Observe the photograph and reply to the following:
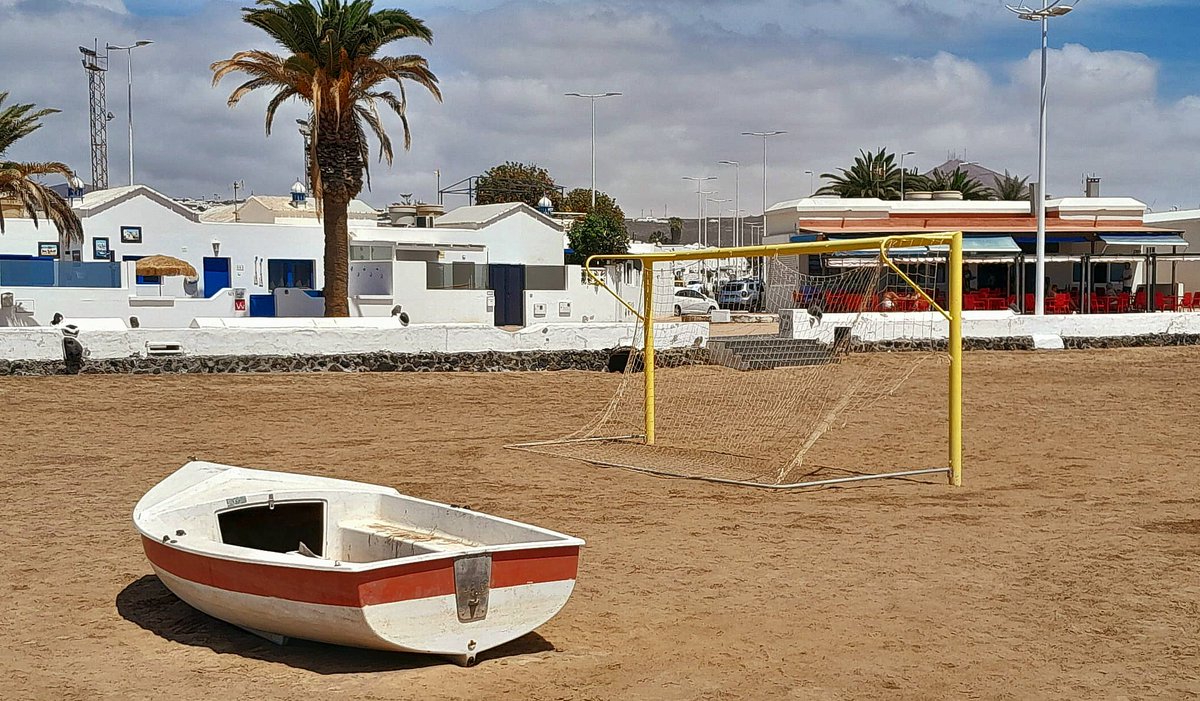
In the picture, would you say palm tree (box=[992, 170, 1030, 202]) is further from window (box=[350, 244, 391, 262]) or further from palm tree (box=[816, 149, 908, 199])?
window (box=[350, 244, 391, 262])

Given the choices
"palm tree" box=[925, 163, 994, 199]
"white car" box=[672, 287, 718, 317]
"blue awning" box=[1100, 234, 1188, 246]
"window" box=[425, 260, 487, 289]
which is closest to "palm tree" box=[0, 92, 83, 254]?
"window" box=[425, 260, 487, 289]

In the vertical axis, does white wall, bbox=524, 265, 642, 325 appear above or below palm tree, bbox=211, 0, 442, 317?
below

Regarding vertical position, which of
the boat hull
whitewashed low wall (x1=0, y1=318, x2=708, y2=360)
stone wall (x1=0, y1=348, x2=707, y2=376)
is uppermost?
whitewashed low wall (x1=0, y1=318, x2=708, y2=360)

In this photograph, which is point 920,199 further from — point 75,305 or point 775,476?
point 775,476

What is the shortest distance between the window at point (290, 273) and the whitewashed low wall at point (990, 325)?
834 inches

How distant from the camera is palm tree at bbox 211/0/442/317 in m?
27.7

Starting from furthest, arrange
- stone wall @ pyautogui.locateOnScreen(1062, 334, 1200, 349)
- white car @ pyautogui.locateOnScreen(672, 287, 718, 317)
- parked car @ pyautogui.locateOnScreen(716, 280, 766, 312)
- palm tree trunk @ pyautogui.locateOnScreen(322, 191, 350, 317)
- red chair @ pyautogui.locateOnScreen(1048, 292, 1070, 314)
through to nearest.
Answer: parked car @ pyautogui.locateOnScreen(716, 280, 766, 312)
white car @ pyautogui.locateOnScreen(672, 287, 718, 317)
red chair @ pyautogui.locateOnScreen(1048, 292, 1070, 314)
palm tree trunk @ pyautogui.locateOnScreen(322, 191, 350, 317)
stone wall @ pyautogui.locateOnScreen(1062, 334, 1200, 349)

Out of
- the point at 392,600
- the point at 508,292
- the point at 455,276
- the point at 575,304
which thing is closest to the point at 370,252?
the point at 455,276

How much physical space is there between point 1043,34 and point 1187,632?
27516mm

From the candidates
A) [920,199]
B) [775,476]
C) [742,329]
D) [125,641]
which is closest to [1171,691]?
[125,641]

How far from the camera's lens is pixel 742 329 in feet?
97.7

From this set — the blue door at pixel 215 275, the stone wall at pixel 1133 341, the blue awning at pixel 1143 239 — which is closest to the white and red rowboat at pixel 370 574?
the stone wall at pixel 1133 341

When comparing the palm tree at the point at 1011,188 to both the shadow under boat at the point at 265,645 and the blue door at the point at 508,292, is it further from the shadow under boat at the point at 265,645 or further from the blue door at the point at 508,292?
the shadow under boat at the point at 265,645

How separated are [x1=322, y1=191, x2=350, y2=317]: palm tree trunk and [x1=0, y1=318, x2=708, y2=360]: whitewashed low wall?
4.12 metres
